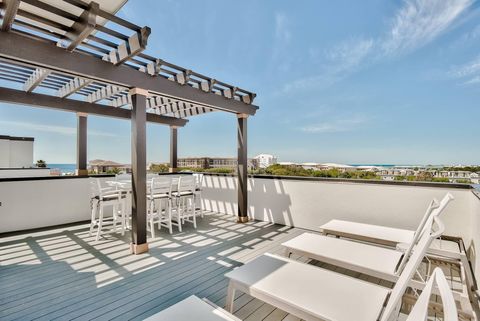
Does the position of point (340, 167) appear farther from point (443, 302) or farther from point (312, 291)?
point (443, 302)

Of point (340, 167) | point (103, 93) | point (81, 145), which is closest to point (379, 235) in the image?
point (340, 167)

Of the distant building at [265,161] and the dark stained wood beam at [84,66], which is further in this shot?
the distant building at [265,161]

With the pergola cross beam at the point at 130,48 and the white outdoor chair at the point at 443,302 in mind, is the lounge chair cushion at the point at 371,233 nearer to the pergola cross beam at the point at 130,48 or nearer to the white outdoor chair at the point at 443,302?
the white outdoor chair at the point at 443,302

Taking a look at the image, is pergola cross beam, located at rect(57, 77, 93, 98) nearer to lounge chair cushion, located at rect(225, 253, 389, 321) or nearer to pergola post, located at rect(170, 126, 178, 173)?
pergola post, located at rect(170, 126, 178, 173)

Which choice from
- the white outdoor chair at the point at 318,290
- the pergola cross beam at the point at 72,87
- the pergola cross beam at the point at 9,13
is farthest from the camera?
the pergola cross beam at the point at 72,87

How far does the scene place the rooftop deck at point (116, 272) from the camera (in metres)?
2.20

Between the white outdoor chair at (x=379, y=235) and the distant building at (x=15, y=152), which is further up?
the distant building at (x=15, y=152)

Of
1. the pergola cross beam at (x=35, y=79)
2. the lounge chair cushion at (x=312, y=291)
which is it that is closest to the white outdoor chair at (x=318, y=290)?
the lounge chair cushion at (x=312, y=291)

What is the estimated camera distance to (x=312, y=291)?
1.81 m

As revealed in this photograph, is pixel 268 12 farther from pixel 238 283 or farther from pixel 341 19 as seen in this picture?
pixel 238 283

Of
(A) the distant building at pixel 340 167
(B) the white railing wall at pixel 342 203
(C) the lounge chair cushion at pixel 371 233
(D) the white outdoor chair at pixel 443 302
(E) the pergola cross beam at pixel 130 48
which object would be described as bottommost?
(C) the lounge chair cushion at pixel 371 233

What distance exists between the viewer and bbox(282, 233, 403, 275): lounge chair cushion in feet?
7.55

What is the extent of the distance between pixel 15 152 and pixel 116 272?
10.4m

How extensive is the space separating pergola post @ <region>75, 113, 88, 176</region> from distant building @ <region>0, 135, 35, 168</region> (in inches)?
243
